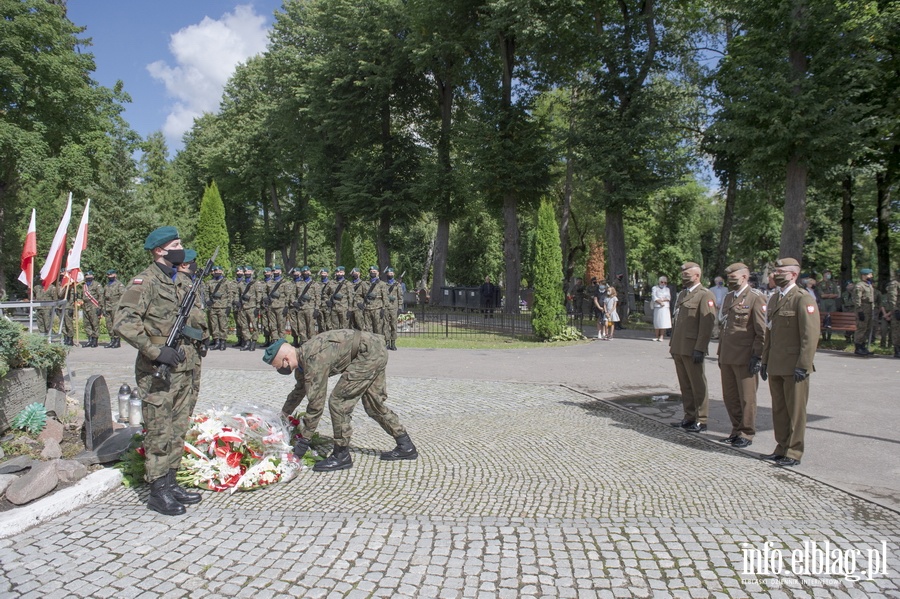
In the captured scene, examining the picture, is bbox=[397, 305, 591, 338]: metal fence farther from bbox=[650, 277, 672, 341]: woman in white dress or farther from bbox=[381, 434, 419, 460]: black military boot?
bbox=[381, 434, 419, 460]: black military boot

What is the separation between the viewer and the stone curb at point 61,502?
437 centimetres

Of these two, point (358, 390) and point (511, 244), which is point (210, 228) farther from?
point (358, 390)

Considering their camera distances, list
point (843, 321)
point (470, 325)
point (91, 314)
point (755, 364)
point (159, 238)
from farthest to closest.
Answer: point (470, 325)
point (91, 314)
point (843, 321)
point (755, 364)
point (159, 238)

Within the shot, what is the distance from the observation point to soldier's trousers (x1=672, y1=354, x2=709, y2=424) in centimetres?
745

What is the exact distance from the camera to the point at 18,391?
20.3 ft

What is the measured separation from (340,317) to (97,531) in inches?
448

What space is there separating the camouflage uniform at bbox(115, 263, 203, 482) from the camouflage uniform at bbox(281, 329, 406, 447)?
3.46 ft

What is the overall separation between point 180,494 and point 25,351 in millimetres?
2824

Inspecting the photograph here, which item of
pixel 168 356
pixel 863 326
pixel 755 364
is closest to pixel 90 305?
pixel 168 356

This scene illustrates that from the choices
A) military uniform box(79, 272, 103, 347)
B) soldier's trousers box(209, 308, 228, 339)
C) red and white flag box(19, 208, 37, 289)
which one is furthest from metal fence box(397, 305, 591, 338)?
red and white flag box(19, 208, 37, 289)

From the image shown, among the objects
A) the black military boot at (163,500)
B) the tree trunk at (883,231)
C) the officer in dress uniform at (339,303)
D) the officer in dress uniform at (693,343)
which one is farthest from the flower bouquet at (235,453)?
the tree trunk at (883,231)

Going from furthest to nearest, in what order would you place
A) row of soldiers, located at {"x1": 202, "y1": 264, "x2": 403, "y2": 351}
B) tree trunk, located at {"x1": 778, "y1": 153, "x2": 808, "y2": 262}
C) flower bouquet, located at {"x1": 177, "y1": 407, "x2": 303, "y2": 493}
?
1. tree trunk, located at {"x1": 778, "y1": 153, "x2": 808, "y2": 262}
2. row of soldiers, located at {"x1": 202, "y1": 264, "x2": 403, "y2": 351}
3. flower bouquet, located at {"x1": 177, "y1": 407, "x2": 303, "y2": 493}

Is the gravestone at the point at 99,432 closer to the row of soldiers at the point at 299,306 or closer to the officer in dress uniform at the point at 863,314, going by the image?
the row of soldiers at the point at 299,306

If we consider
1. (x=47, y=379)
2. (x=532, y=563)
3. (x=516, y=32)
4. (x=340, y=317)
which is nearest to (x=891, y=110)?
(x=516, y=32)
